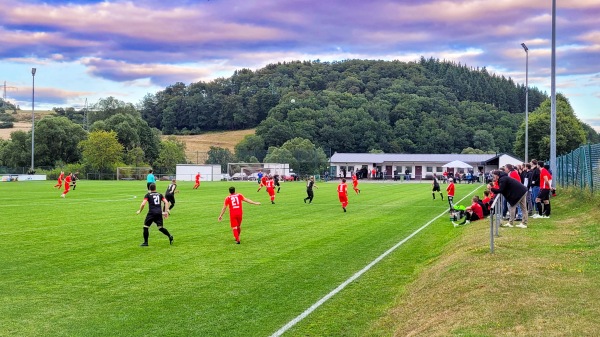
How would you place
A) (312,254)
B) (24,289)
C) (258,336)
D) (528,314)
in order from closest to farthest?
(528,314) → (258,336) → (24,289) → (312,254)

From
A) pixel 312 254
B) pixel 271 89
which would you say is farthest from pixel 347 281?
pixel 271 89

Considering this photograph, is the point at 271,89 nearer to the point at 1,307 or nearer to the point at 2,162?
the point at 2,162

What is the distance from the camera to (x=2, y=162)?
11206 cm

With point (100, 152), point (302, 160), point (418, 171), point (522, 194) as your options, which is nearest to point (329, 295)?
point (522, 194)

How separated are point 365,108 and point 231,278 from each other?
5779 inches

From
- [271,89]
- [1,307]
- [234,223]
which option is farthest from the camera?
[271,89]

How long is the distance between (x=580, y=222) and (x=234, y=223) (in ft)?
32.4


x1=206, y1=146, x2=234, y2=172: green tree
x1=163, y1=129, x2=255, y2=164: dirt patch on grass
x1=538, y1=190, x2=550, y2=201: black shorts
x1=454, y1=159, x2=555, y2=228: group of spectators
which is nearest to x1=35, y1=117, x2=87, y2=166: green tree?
x1=206, y1=146, x2=234, y2=172: green tree

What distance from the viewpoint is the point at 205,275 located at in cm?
1345

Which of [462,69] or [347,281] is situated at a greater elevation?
[462,69]

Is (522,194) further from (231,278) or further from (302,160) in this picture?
(302,160)

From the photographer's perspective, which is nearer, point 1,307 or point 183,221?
point 1,307

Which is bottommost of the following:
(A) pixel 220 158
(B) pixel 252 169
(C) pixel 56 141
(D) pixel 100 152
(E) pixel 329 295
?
(E) pixel 329 295

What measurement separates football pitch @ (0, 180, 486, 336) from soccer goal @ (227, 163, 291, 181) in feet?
235
